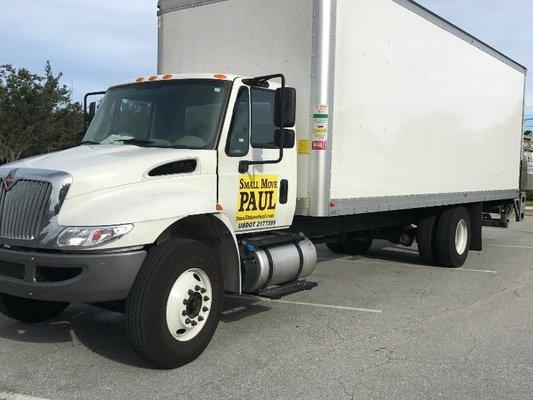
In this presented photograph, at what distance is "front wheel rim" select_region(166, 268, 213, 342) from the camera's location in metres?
4.53

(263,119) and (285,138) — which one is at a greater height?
(263,119)

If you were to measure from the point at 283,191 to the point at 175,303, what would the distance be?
1.92 m

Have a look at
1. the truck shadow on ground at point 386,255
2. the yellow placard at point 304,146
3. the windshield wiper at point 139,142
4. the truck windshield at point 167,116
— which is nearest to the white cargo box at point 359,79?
the yellow placard at point 304,146

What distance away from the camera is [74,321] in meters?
5.92

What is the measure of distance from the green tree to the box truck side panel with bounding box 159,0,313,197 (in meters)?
22.9

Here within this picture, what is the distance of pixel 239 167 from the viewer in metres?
5.39

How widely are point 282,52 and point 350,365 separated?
11.1ft

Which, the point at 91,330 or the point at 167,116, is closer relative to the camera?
the point at 167,116

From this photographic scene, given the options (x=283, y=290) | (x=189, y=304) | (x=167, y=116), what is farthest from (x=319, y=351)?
(x=167, y=116)

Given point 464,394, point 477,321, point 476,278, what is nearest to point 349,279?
point 476,278

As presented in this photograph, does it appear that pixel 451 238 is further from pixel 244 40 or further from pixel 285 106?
pixel 285 106

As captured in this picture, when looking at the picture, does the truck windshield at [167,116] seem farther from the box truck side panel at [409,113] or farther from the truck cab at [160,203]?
the box truck side panel at [409,113]

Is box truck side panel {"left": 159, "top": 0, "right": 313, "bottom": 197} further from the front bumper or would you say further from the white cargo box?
the front bumper

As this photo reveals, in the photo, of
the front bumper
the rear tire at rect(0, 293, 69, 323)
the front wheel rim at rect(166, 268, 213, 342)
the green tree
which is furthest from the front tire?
the green tree
